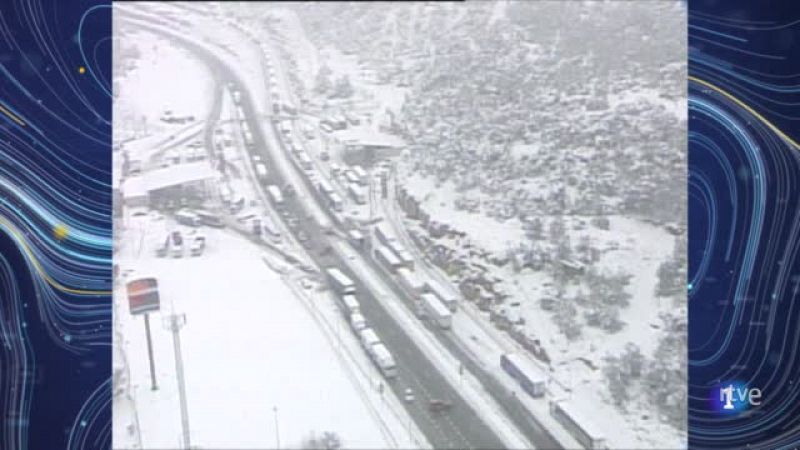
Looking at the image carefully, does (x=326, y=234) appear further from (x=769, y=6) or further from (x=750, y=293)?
(x=769, y=6)

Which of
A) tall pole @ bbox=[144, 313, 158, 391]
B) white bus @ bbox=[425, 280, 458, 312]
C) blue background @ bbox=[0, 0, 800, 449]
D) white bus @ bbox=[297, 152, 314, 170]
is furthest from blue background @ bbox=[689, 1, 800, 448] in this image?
tall pole @ bbox=[144, 313, 158, 391]

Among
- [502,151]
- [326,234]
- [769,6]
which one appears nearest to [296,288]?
[326,234]

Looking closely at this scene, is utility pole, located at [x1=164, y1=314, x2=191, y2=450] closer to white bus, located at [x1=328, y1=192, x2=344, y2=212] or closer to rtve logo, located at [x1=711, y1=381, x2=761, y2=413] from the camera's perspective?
white bus, located at [x1=328, y1=192, x2=344, y2=212]

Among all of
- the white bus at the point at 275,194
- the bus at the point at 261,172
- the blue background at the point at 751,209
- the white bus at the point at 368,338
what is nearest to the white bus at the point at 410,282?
the white bus at the point at 368,338

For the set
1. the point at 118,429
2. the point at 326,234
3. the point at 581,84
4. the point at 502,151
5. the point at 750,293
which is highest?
the point at 581,84

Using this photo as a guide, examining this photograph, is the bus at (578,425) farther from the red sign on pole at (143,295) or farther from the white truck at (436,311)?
the red sign on pole at (143,295)
